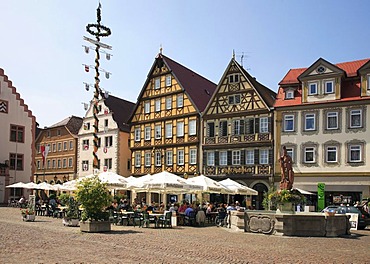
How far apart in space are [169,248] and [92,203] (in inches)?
228

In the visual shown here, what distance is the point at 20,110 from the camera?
49.3 metres

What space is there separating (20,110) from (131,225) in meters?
30.5

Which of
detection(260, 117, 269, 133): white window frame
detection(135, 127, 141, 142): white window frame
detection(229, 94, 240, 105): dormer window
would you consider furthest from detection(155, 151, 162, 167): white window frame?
detection(260, 117, 269, 133): white window frame

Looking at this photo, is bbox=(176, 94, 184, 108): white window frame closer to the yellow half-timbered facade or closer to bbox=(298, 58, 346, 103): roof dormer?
the yellow half-timbered facade

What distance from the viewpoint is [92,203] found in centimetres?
1902

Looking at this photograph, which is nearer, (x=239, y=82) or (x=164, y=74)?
(x=239, y=82)

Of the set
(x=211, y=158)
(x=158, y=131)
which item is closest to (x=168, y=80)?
(x=158, y=131)

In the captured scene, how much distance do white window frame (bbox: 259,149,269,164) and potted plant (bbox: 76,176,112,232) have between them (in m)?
20.2

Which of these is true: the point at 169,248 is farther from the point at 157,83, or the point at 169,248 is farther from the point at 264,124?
the point at 157,83

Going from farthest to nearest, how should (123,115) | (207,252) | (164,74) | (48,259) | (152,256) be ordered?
(123,115), (164,74), (207,252), (152,256), (48,259)

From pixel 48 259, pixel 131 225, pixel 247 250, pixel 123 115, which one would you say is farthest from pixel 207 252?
pixel 123 115

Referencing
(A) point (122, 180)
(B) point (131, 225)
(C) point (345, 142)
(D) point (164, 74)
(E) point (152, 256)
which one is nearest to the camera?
(E) point (152, 256)

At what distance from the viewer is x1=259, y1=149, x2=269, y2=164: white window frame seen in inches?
1467

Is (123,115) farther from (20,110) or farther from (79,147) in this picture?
(20,110)
